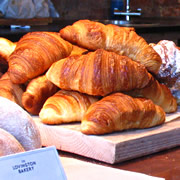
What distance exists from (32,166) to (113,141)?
378 millimetres

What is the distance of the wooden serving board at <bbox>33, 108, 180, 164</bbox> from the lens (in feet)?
3.09

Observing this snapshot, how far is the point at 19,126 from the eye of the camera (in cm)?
75

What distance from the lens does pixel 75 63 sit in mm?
1090

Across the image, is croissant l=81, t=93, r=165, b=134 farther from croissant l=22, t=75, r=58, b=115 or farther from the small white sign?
the small white sign

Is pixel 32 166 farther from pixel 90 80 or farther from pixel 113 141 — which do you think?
pixel 90 80

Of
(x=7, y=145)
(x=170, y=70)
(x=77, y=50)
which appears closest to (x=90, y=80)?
(x=77, y=50)

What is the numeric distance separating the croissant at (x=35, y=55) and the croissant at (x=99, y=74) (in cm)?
5

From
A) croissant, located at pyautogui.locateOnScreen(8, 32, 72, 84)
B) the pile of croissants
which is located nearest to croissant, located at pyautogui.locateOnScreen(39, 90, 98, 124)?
the pile of croissants

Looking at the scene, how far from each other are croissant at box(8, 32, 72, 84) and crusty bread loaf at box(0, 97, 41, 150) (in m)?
0.34

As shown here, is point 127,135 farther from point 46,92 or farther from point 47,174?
point 47,174

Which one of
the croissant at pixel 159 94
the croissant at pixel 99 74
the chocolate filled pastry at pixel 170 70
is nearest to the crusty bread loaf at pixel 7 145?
the croissant at pixel 99 74

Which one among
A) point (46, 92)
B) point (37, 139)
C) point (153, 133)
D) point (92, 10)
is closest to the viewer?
point (37, 139)

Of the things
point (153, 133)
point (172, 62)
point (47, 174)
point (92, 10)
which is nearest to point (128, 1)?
point (92, 10)

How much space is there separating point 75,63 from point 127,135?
0.24 metres
